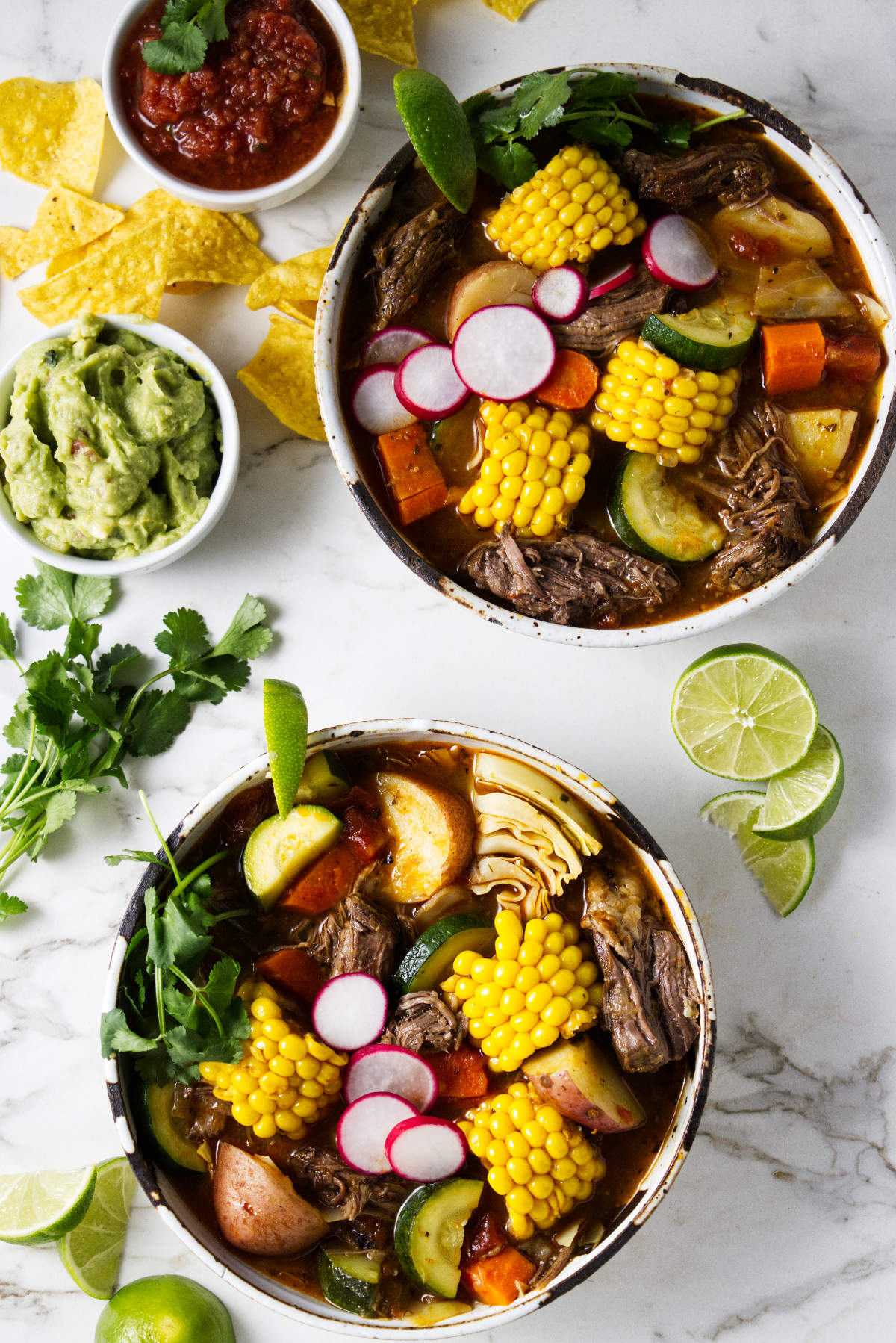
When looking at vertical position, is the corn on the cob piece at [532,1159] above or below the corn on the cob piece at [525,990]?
below

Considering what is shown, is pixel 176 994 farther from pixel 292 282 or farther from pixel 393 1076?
pixel 292 282

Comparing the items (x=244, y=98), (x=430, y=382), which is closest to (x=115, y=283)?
(x=244, y=98)

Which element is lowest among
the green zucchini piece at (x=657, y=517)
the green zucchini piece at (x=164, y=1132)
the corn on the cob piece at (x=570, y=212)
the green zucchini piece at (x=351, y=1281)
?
the green zucchini piece at (x=351, y=1281)

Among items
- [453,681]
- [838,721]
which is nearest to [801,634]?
[838,721]

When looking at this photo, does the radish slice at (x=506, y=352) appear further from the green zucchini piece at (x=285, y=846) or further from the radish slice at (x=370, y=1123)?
the radish slice at (x=370, y=1123)

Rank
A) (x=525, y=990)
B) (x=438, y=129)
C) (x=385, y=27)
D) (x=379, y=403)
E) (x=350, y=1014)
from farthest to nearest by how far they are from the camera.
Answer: (x=385, y=27) → (x=379, y=403) → (x=350, y=1014) → (x=525, y=990) → (x=438, y=129)

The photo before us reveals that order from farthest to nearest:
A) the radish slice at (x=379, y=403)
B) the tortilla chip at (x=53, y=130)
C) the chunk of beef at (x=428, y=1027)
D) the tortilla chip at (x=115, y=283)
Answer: the tortilla chip at (x=53, y=130)
the tortilla chip at (x=115, y=283)
the radish slice at (x=379, y=403)
the chunk of beef at (x=428, y=1027)

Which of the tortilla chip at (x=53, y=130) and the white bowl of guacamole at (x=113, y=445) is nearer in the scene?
the white bowl of guacamole at (x=113, y=445)

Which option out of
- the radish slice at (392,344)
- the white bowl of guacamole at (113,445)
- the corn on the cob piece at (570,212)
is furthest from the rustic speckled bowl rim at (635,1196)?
the corn on the cob piece at (570,212)
